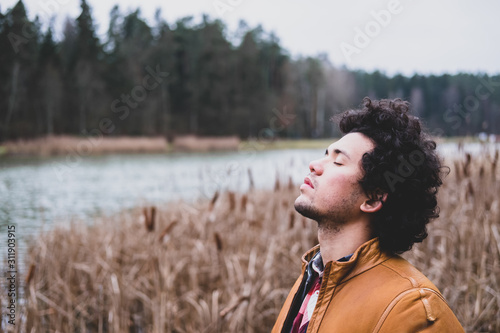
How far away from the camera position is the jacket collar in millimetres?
1089

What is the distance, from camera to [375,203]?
1.19 meters

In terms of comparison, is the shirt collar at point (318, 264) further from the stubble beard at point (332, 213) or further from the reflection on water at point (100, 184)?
the reflection on water at point (100, 184)

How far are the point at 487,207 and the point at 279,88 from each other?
18.3 meters

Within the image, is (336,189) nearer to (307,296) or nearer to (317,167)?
(317,167)

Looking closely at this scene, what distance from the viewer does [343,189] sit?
1175mm

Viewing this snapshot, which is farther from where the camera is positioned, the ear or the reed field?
the reed field

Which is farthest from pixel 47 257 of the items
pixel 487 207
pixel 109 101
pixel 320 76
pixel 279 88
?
pixel 320 76

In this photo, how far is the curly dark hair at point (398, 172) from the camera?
117cm

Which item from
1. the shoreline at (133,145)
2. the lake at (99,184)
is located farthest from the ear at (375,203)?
the shoreline at (133,145)

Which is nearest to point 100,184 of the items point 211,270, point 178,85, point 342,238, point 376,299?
point 211,270

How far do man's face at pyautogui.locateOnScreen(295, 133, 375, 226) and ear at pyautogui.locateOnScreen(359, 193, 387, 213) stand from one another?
0.05 ft

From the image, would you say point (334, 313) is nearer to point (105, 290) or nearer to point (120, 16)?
point (105, 290)

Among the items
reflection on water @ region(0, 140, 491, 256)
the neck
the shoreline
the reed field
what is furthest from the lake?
the neck

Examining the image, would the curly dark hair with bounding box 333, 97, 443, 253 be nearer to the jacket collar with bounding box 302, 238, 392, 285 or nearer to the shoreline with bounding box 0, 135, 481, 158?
the jacket collar with bounding box 302, 238, 392, 285
